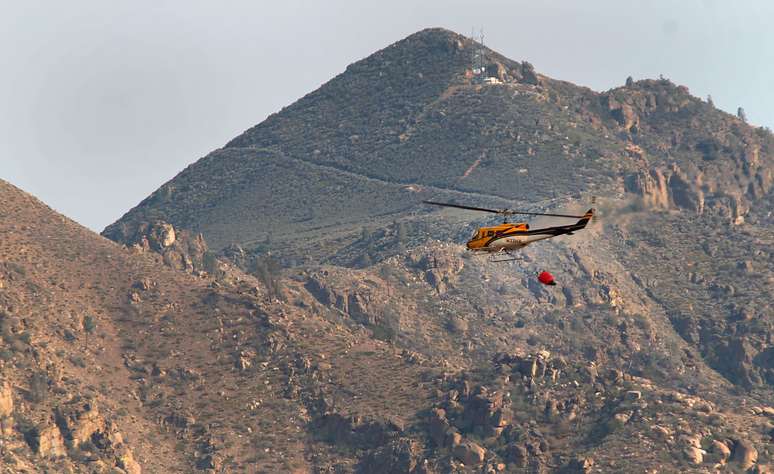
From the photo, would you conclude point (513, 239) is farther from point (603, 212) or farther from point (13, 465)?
point (13, 465)

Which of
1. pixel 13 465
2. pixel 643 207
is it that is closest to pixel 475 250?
pixel 643 207

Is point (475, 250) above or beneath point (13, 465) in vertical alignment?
above

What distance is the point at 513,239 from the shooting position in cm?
15525

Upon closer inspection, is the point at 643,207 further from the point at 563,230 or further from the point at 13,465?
the point at 13,465

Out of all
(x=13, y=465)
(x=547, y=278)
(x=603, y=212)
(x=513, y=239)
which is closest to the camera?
(x=547, y=278)

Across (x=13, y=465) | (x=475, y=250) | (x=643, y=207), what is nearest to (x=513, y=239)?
(x=475, y=250)

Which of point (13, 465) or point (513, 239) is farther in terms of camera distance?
point (13, 465)

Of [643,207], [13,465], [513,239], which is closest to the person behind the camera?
[513,239]

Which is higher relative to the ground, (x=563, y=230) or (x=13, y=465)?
Answer: (x=563, y=230)

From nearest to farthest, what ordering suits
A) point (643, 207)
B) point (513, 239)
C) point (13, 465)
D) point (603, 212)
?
point (513, 239), point (603, 212), point (643, 207), point (13, 465)

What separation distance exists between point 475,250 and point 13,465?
6309 centimetres

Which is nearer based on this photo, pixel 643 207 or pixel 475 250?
pixel 475 250

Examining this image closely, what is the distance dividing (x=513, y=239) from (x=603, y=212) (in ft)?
47.4

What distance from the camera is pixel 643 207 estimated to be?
18238cm
